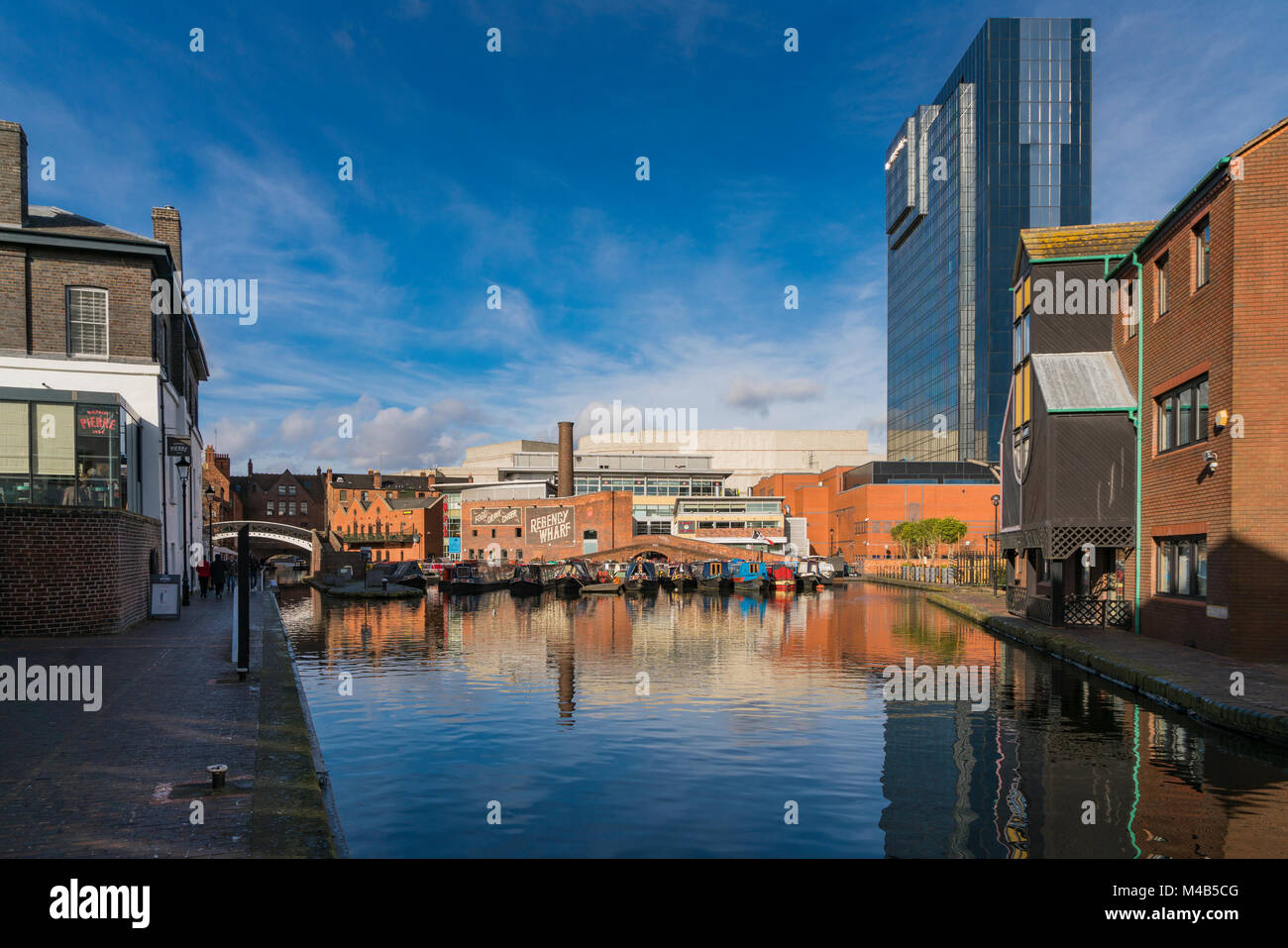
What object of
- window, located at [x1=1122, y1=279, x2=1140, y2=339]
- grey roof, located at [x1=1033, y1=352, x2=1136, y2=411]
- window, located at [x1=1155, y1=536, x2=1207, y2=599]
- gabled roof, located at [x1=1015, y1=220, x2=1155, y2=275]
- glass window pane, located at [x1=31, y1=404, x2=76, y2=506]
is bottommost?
window, located at [x1=1155, y1=536, x2=1207, y2=599]

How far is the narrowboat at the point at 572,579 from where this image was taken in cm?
5106

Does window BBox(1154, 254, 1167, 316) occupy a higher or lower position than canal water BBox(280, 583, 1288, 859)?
higher

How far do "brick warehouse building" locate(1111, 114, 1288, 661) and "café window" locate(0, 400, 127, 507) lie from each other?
970 inches

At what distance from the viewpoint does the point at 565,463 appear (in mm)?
80375

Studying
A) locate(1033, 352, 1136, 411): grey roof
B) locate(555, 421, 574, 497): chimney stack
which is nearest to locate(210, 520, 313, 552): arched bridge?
locate(555, 421, 574, 497): chimney stack

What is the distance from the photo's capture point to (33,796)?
25.6 feet

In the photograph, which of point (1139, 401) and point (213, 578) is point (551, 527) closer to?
point (213, 578)

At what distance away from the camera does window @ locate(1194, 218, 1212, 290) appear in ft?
58.9

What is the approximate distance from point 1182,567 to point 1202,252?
6.90 meters

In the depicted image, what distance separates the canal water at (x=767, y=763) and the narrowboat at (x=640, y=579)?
105 ft

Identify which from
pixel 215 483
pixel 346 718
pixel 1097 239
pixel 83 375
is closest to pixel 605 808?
pixel 346 718

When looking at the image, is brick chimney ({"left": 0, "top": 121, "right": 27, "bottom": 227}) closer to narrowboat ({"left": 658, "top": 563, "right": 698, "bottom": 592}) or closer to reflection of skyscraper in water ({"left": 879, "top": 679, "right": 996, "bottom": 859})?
reflection of skyscraper in water ({"left": 879, "top": 679, "right": 996, "bottom": 859})

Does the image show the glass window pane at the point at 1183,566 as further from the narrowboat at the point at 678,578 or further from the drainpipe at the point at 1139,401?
the narrowboat at the point at 678,578
